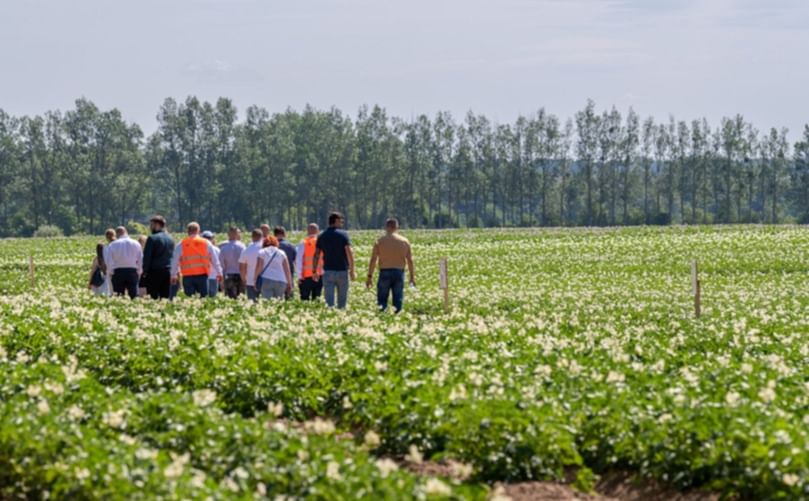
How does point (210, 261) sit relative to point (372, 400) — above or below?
above

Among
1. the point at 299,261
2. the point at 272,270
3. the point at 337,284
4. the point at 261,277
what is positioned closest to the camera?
the point at 337,284

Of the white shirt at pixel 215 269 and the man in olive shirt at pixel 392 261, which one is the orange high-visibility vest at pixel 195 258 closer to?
the white shirt at pixel 215 269

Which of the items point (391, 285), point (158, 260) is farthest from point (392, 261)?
point (158, 260)

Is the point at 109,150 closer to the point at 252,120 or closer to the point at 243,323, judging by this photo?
the point at 252,120

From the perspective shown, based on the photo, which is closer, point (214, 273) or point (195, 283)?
point (195, 283)

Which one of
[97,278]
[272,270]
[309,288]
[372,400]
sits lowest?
[372,400]

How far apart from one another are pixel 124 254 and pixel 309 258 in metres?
3.23

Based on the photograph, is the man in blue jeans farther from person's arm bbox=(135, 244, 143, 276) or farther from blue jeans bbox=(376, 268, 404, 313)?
person's arm bbox=(135, 244, 143, 276)

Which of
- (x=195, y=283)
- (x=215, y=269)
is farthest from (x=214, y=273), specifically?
(x=195, y=283)

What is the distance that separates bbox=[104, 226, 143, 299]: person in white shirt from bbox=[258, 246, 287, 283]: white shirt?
2159 mm

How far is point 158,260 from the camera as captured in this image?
2259 centimetres

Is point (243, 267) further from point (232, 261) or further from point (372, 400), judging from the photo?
point (372, 400)

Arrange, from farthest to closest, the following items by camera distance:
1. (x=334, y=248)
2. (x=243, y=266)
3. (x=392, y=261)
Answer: (x=243, y=266), (x=334, y=248), (x=392, y=261)

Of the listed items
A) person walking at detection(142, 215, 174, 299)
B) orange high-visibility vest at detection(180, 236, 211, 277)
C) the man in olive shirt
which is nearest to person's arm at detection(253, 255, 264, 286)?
orange high-visibility vest at detection(180, 236, 211, 277)
